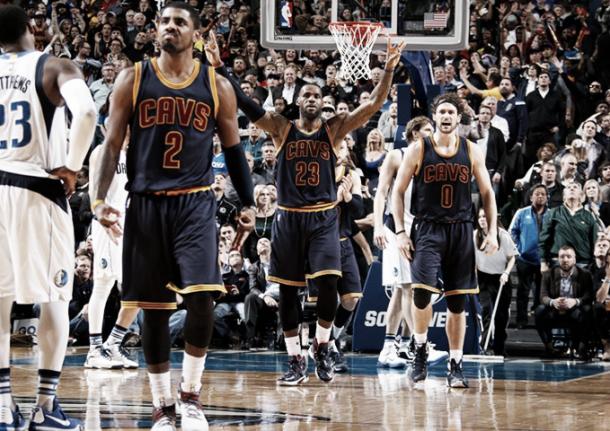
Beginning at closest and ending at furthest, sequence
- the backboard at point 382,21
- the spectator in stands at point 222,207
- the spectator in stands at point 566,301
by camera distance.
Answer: the backboard at point 382,21 → the spectator in stands at point 566,301 → the spectator in stands at point 222,207

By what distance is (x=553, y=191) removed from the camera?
14547 mm

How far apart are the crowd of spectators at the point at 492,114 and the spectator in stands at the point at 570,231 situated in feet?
0.05

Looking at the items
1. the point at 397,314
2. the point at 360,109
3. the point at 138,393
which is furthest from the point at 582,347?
the point at 138,393

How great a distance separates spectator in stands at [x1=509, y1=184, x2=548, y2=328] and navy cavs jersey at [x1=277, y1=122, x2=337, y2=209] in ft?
16.5

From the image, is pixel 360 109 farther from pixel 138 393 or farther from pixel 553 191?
pixel 553 191

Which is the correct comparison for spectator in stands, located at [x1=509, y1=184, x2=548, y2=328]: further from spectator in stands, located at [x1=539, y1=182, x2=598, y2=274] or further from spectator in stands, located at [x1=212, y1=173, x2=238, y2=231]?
spectator in stands, located at [x1=212, y1=173, x2=238, y2=231]

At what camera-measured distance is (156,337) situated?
21.4 feet

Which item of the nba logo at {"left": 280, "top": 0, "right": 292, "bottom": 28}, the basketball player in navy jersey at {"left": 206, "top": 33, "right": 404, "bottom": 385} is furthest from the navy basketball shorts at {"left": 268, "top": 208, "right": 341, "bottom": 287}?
the nba logo at {"left": 280, "top": 0, "right": 292, "bottom": 28}

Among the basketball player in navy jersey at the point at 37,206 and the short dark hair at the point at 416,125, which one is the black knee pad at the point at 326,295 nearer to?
the short dark hair at the point at 416,125

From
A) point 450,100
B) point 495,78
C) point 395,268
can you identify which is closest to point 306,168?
point 450,100

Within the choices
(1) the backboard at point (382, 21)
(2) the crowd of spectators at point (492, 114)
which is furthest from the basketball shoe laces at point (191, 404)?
(1) the backboard at point (382, 21)

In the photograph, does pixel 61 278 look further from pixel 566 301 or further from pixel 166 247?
pixel 566 301

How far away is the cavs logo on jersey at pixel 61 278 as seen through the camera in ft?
20.5

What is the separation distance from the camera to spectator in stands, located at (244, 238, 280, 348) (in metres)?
13.7
